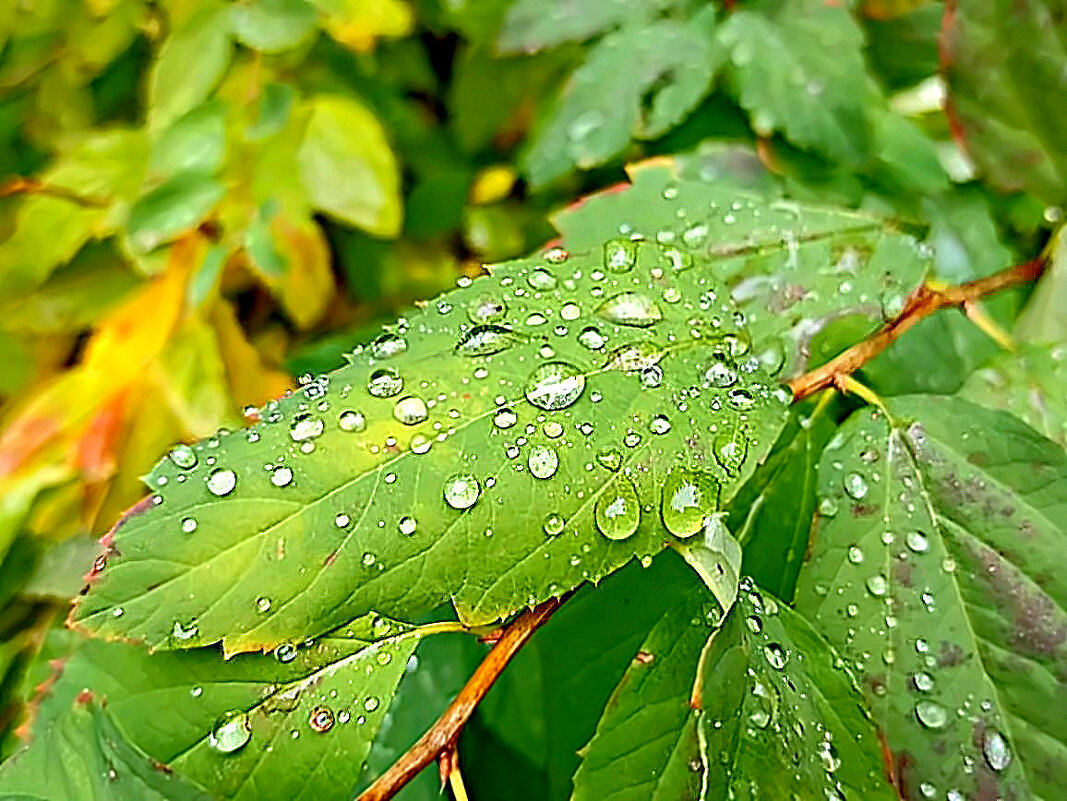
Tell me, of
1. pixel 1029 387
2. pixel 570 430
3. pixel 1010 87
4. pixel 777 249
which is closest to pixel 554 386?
pixel 570 430

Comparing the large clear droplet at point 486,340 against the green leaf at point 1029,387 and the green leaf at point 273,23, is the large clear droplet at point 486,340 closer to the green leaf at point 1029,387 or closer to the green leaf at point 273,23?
the green leaf at point 1029,387

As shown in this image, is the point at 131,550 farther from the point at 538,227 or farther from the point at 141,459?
the point at 538,227

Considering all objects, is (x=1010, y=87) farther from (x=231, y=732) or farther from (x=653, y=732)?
(x=231, y=732)

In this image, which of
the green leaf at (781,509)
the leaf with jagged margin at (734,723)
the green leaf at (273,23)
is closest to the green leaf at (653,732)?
the leaf with jagged margin at (734,723)

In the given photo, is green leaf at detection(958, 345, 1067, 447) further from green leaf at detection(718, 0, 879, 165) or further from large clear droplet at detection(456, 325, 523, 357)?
large clear droplet at detection(456, 325, 523, 357)

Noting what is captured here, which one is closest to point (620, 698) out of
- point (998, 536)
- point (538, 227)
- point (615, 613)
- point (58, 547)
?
point (615, 613)
